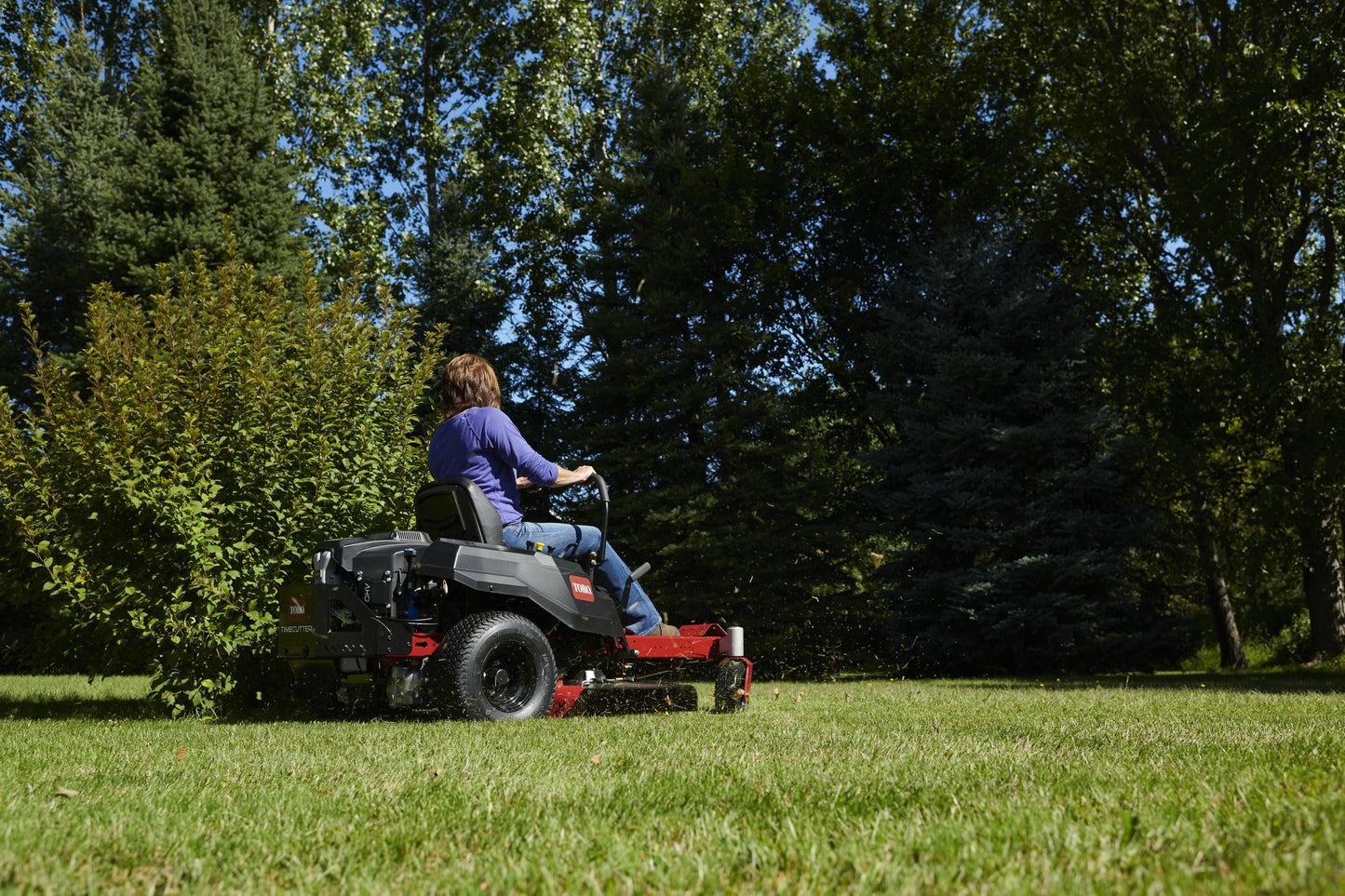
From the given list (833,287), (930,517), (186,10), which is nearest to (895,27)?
(833,287)

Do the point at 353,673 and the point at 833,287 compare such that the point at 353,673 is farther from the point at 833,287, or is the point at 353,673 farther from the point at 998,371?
the point at 833,287

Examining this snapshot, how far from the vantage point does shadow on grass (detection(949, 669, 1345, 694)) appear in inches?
387

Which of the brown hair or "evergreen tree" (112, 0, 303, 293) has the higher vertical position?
"evergreen tree" (112, 0, 303, 293)

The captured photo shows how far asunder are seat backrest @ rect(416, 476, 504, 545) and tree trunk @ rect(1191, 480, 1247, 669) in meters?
13.3

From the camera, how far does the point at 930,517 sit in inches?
596

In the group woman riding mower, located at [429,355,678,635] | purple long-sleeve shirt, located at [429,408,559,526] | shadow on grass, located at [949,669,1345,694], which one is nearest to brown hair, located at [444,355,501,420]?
woman riding mower, located at [429,355,678,635]

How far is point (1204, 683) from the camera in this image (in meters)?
11.0

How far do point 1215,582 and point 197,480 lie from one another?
15434 mm

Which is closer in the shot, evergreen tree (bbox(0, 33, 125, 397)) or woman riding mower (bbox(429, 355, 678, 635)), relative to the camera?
woman riding mower (bbox(429, 355, 678, 635))

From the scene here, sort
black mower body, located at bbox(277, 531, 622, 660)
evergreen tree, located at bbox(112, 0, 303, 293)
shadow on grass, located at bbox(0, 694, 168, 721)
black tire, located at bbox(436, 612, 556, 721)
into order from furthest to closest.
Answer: evergreen tree, located at bbox(112, 0, 303, 293)
shadow on grass, located at bbox(0, 694, 168, 721)
black mower body, located at bbox(277, 531, 622, 660)
black tire, located at bbox(436, 612, 556, 721)

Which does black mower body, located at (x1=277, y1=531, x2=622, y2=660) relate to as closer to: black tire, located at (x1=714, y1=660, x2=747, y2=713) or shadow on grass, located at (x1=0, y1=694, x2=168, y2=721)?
black tire, located at (x1=714, y1=660, x2=747, y2=713)

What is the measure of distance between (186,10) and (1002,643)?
17.6m

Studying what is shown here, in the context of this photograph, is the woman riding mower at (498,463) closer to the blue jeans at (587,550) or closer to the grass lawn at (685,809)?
the blue jeans at (587,550)

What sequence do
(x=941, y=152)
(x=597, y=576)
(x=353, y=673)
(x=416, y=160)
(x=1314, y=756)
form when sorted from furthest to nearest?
(x=416, y=160)
(x=941, y=152)
(x=597, y=576)
(x=353, y=673)
(x=1314, y=756)
